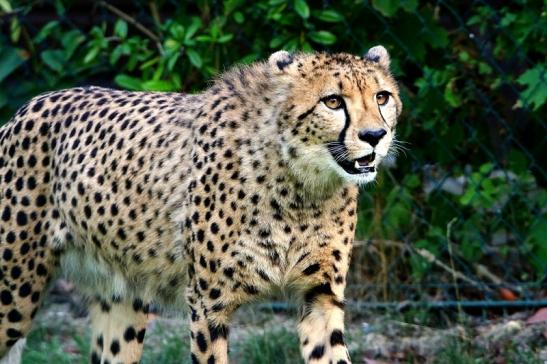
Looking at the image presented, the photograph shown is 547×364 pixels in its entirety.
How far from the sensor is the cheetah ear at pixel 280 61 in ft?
12.3

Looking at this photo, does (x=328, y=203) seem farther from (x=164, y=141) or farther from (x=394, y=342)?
(x=394, y=342)

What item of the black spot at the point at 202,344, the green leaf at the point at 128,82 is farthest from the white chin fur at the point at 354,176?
the green leaf at the point at 128,82

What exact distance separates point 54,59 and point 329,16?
4.38ft

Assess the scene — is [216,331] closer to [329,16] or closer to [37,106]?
[37,106]

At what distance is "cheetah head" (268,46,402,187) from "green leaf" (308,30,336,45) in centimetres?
141

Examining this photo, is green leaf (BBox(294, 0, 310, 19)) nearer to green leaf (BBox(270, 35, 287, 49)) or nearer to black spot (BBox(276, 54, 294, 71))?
green leaf (BBox(270, 35, 287, 49))

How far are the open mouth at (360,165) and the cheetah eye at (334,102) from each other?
165mm

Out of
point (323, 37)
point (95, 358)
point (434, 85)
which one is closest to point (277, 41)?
point (323, 37)

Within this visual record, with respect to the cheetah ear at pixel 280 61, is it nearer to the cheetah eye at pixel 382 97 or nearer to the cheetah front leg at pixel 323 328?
the cheetah eye at pixel 382 97

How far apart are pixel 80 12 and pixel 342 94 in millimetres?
3063

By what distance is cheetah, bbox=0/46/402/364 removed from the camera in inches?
143

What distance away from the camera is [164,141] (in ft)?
13.4

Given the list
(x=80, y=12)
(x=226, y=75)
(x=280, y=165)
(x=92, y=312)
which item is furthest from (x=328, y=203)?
(x=80, y=12)

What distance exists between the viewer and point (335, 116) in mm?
3531
